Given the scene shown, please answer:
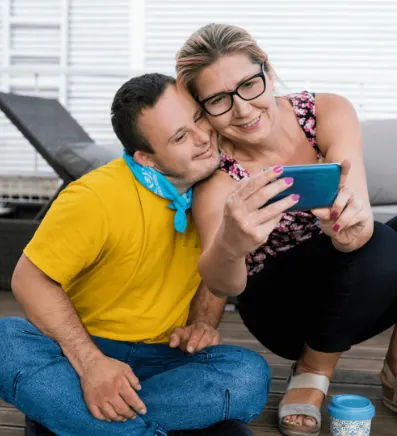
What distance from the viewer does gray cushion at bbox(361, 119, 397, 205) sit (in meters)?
3.42

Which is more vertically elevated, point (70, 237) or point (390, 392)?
point (70, 237)

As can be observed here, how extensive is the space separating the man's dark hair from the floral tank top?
0.21 meters

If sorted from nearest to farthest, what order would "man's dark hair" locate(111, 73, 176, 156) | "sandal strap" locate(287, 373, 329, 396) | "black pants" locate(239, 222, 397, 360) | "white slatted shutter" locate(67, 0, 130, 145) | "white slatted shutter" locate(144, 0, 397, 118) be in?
"man's dark hair" locate(111, 73, 176, 156) → "black pants" locate(239, 222, 397, 360) → "sandal strap" locate(287, 373, 329, 396) → "white slatted shutter" locate(144, 0, 397, 118) → "white slatted shutter" locate(67, 0, 130, 145)

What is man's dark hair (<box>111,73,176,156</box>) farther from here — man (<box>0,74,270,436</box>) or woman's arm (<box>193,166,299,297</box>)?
woman's arm (<box>193,166,299,297</box>)

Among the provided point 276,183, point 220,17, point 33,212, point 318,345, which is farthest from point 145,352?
point 220,17

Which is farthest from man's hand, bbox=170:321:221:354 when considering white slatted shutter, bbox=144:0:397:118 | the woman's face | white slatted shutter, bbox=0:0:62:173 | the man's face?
white slatted shutter, bbox=0:0:62:173

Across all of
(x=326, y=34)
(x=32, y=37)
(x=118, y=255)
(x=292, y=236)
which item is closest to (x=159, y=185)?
(x=118, y=255)

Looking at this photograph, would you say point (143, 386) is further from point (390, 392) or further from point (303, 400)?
point (390, 392)

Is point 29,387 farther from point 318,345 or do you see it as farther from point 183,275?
point 318,345

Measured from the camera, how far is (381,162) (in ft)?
11.4

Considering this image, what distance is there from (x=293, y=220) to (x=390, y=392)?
564 millimetres

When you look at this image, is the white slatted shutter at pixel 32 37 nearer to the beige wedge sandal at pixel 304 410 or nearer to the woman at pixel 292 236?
the woman at pixel 292 236

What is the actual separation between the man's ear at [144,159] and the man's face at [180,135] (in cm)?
4

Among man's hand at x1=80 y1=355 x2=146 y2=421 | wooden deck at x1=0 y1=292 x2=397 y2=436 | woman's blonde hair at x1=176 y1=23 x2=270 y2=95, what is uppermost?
woman's blonde hair at x1=176 y1=23 x2=270 y2=95
